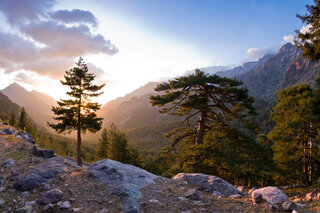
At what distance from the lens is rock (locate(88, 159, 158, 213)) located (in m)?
6.50

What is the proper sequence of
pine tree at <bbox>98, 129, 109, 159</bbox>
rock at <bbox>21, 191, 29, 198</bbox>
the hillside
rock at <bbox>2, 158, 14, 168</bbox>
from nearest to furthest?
1. the hillside
2. rock at <bbox>21, 191, 29, 198</bbox>
3. rock at <bbox>2, 158, 14, 168</bbox>
4. pine tree at <bbox>98, 129, 109, 159</bbox>

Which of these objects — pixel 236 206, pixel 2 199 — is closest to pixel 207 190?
pixel 236 206

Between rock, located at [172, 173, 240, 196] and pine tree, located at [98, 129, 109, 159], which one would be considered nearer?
rock, located at [172, 173, 240, 196]

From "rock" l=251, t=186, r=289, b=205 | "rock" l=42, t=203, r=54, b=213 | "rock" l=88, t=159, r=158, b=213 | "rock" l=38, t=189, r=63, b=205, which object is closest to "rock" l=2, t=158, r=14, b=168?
"rock" l=88, t=159, r=158, b=213

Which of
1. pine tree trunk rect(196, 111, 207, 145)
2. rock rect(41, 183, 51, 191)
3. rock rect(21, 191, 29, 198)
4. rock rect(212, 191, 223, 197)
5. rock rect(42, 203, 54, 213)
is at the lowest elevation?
rock rect(212, 191, 223, 197)

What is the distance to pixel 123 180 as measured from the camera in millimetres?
8102

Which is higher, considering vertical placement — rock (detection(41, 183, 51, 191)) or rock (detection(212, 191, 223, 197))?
rock (detection(41, 183, 51, 191))

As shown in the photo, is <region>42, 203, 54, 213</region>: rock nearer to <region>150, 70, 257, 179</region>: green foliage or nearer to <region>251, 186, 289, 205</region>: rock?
<region>251, 186, 289, 205</region>: rock

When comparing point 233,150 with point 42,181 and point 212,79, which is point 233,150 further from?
point 42,181

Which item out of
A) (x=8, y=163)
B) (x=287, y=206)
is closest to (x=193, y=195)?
(x=287, y=206)

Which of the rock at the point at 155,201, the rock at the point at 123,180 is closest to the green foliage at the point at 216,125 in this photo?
the rock at the point at 123,180

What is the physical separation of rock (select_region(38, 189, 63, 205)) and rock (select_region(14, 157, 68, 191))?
4.27ft

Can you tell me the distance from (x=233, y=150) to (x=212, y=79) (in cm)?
649

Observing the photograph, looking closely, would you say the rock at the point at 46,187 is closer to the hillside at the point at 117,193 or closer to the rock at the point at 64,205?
the hillside at the point at 117,193
